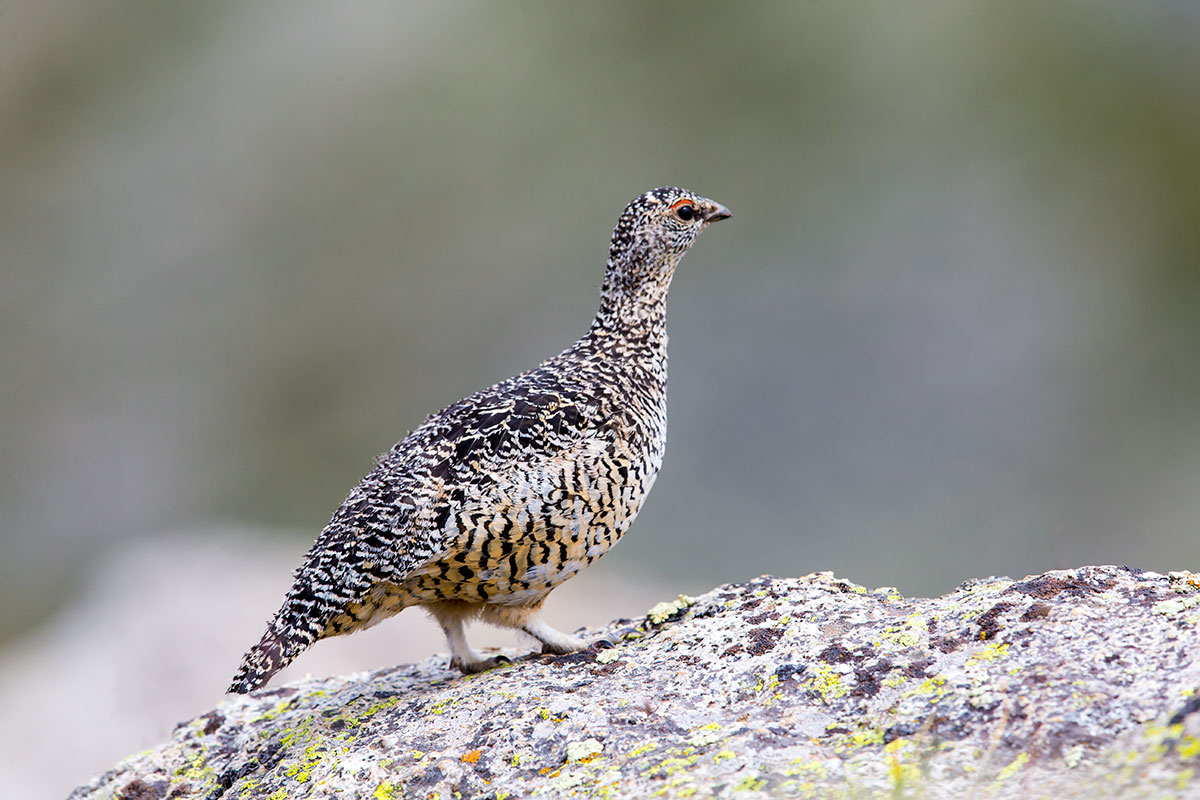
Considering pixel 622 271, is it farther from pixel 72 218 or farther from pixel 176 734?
pixel 72 218

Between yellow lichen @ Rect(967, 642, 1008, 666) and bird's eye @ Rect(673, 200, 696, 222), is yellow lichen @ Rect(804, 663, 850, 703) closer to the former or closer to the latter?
yellow lichen @ Rect(967, 642, 1008, 666)

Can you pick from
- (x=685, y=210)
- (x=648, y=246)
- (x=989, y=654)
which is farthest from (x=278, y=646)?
(x=685, y=210)

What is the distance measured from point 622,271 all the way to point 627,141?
70.8 feet

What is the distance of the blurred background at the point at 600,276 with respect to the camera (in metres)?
21.4

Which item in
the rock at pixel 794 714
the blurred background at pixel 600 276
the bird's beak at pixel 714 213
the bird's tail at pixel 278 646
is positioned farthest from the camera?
the blurred background at pixel 600 276

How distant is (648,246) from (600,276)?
1767 centimetres

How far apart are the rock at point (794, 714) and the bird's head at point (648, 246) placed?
7.55ft

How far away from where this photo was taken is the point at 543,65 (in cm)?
2948

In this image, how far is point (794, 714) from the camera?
4305 mm

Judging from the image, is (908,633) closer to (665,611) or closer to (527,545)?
(665,611)

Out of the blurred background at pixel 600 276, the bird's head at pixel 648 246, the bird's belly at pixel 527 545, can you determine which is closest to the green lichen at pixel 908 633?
the bird's belly at pixel 527 545

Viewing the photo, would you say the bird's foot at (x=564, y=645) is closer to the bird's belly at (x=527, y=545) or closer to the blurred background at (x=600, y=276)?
the bird's belly at (x=527, y=545)

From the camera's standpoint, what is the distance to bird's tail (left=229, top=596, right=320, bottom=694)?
525 cm

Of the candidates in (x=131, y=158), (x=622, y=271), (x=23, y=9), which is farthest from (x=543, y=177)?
(x=622, y=271)
